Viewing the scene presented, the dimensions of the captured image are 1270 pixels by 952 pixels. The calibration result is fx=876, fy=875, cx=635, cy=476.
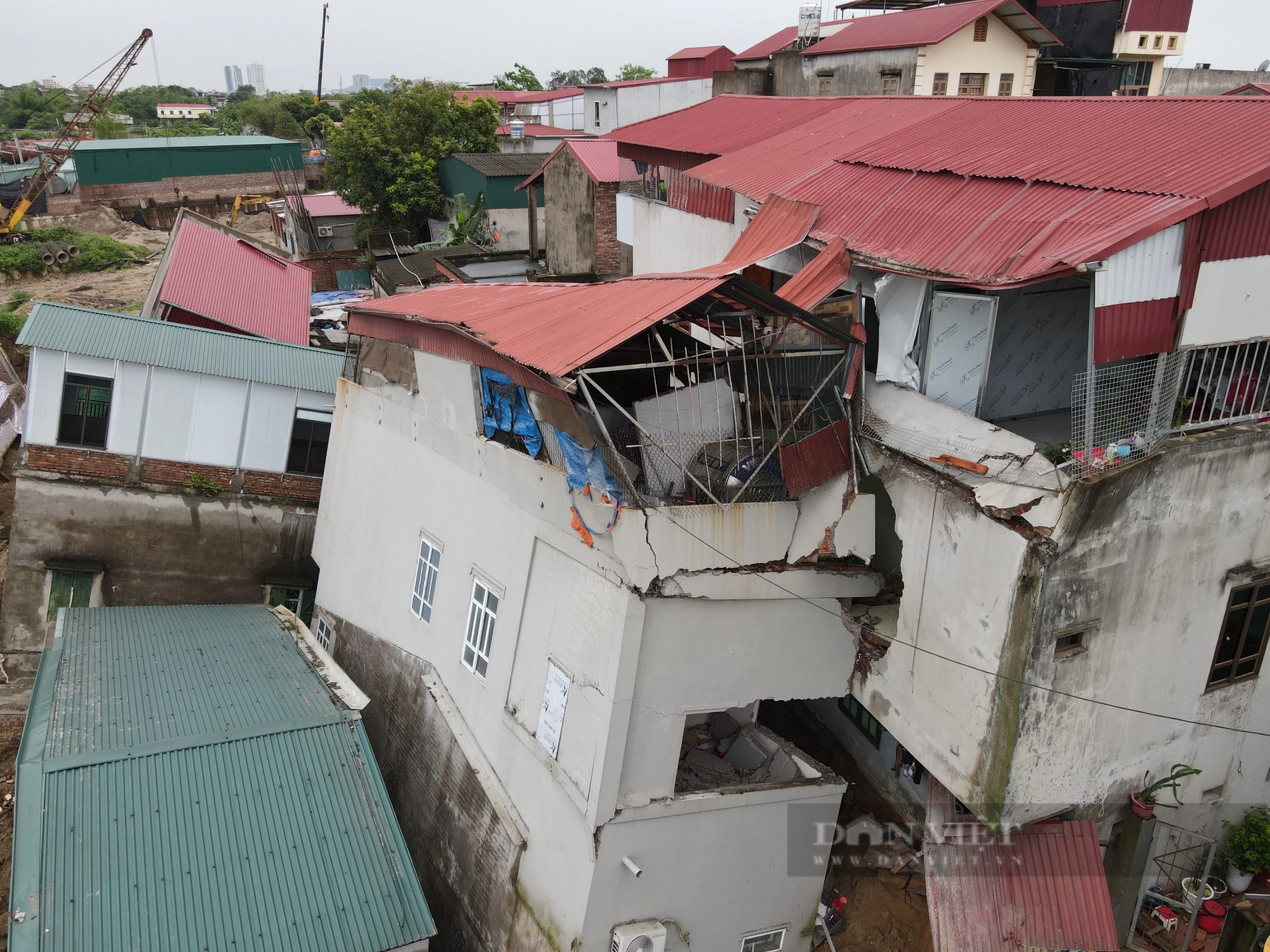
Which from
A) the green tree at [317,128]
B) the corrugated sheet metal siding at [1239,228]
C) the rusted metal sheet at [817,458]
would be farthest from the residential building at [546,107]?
the corrugated sheet metal siding at [1239,228]

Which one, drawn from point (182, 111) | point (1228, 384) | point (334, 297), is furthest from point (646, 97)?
point (182, 111)

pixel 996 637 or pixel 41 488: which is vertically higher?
pixel 996 637

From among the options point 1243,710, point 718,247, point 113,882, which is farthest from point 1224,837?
point 113,882

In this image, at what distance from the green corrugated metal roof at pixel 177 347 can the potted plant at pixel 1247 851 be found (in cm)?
1379

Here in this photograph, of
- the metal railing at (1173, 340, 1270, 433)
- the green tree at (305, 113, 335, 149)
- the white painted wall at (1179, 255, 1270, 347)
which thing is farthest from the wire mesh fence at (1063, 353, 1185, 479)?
the green tree at (305, 113, 335, 149)

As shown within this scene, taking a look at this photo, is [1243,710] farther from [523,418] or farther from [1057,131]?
[523,418]

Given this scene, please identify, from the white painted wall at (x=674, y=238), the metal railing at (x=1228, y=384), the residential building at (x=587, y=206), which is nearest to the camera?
the metal railing at (x=1228, y=384)

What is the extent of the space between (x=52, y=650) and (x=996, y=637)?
11136 mm

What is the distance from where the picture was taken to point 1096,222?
279 inches

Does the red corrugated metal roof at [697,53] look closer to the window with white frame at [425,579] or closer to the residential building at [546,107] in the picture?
the residential building at [546,107]

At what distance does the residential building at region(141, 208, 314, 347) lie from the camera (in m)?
16.1

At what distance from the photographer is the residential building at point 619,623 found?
781 centimetres

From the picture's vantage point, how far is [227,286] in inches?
686

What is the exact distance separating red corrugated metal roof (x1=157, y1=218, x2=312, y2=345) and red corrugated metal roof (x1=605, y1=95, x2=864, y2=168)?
7.60 m
